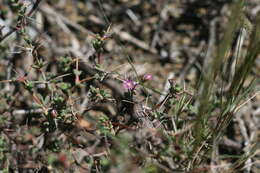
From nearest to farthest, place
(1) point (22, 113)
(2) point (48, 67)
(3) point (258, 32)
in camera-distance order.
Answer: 1. (3) point (258, 32)
2. (1) point (22, 113)
3. (2) point (48, 67)

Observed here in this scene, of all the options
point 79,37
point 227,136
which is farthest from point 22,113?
point 227,136

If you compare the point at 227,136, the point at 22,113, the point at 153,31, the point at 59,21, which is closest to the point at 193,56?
the point at 153,31

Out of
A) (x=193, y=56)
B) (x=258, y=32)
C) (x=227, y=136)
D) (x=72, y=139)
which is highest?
(x=258, y=32)

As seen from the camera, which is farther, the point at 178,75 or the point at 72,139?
the point at 178,75

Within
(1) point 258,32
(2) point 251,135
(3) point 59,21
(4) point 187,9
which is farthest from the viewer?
(4) point 187,9

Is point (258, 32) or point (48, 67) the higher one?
point (258, 32)

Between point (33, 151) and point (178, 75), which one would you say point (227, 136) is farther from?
point (33, 151)

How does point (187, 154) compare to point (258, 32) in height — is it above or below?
below

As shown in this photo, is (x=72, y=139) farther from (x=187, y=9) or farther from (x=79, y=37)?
(x=187, y=9)

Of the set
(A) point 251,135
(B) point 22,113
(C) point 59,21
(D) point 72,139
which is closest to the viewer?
(D) point 72,139
